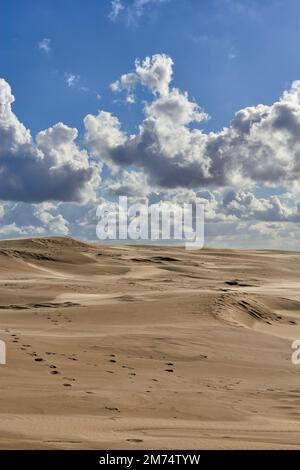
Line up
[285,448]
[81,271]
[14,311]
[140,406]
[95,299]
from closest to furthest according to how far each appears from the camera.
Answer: [285,448], [140,406], [14,311], [95,299], [81,271]

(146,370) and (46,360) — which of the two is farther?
(146,370)

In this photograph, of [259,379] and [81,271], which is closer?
[259,379]

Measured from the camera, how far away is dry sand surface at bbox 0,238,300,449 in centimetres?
566

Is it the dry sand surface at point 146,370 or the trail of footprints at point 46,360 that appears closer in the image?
the dry sand surface at point 146,370

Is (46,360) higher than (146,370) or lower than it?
higher

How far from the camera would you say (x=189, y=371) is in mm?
9820

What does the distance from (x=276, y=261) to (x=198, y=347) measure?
35590 mm

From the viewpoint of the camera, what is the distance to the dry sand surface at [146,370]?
5664 mm

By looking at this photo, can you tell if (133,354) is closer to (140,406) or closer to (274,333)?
(140,406)

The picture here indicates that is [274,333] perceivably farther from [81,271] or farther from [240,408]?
[81,271]

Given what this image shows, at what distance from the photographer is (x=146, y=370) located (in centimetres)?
959
